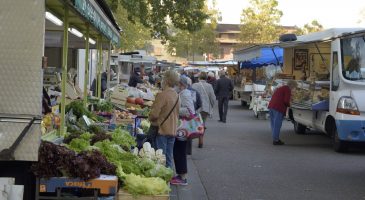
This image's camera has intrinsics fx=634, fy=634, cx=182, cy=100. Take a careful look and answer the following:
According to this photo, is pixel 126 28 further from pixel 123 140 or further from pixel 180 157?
pixel 123 140

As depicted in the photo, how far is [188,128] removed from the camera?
989 centimetres

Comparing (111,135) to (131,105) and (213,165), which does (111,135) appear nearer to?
(213,165)

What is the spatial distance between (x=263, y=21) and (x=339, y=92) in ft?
142

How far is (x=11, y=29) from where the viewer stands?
5.22 metres

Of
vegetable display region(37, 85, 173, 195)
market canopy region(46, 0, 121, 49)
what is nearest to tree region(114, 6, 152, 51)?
market canopy region(46, 0, 121, 49)

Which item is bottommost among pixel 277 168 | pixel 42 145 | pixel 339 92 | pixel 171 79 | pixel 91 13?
pixel 277 168

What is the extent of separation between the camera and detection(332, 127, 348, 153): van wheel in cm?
1367

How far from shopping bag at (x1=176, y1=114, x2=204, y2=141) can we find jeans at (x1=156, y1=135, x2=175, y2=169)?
20.1 inches

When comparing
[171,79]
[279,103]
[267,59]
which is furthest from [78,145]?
[267,59]

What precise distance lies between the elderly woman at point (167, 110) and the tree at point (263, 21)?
4703 cm

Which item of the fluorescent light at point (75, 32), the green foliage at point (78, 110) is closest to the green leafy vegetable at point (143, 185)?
the green foliage at point (78, 110)

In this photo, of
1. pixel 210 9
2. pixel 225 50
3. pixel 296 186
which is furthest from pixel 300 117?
pixel 225 50

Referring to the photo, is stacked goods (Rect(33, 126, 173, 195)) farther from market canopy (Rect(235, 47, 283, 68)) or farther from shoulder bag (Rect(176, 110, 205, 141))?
market canopy (Rect(235, 47, 283, 68))

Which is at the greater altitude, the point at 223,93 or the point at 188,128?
the point at 223,93
